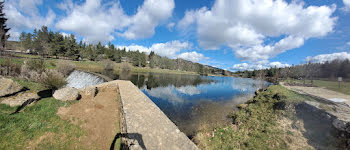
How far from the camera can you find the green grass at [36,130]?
12.4 ft

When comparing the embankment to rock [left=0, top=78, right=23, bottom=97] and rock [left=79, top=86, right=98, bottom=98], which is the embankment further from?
rock [left=0, top=78, right=23, bottom=97]

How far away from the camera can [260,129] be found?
275 inches

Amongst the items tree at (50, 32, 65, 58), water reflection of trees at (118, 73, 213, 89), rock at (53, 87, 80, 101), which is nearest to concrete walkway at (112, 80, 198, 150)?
rock at (53, 87, 80, 101)

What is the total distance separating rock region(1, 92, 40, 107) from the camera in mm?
5152

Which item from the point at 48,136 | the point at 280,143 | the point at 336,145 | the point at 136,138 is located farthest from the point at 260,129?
the point at 48,136

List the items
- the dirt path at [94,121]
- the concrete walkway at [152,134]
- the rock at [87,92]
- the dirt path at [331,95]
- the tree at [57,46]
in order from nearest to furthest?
the concrete walkway at [152,134] → the dirt path at [94,121] → the rock at [87,92] → the dirt path at [331,95] → the tree at [57,46]

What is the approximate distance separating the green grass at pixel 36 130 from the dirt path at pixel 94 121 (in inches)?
13.6

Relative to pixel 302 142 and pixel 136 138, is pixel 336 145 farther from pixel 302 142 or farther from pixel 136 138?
pixel 136 138

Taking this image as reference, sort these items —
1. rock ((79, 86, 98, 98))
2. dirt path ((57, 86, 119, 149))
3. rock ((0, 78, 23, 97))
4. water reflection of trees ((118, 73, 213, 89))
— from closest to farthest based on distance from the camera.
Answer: dirt path ((57, 86, 119, 149)) → rock ((0, 78, 23, 97)) → rock ((79, 86, 98, 98)) → water reflection of trees ((118, 73, 213, 89))

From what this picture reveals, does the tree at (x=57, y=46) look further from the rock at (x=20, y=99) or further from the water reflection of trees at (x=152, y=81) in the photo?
→ the rock at (x=20, y=99)

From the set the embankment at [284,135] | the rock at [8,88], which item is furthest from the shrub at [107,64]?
the embankment at [284,135]

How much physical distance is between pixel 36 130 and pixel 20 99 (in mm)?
2626

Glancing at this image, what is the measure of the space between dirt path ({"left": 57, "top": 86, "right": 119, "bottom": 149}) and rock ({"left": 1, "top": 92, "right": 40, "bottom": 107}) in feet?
4.65

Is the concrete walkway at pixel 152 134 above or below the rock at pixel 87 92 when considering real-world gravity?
below
